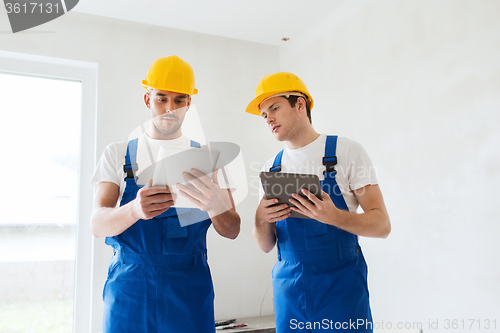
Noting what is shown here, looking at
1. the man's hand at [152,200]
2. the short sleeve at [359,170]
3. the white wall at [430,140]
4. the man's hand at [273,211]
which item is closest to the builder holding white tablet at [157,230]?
the man's hand at [152,200]

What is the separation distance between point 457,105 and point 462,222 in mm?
606

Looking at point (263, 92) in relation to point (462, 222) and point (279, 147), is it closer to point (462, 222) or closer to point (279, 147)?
point (462, 222)

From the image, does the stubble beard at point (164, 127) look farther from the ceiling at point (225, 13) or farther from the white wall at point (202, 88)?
the ceiling at point (225, 13)

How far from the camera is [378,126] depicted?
2510 mm

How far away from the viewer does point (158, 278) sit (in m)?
1.43

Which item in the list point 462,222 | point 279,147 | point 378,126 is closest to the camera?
point 462,222

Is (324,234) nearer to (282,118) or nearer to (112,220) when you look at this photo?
(282,118)

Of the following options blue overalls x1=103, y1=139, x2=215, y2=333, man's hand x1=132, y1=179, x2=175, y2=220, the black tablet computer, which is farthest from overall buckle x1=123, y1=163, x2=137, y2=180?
the black tablet computer

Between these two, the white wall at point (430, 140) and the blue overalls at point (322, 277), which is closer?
the blue overalls at point (322, 277)

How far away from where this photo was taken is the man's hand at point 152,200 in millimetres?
1277

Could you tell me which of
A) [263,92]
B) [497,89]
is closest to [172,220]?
[263,92]

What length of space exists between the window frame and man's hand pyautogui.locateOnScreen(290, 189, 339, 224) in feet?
6.54

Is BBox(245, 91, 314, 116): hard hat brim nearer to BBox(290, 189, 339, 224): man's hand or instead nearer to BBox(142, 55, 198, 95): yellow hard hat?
BBox(142, 55, 198, 95): yellow hard hat

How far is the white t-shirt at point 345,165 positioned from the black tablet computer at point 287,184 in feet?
0.81
